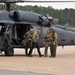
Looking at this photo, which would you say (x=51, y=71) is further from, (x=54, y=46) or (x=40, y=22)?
(x=40, y=22)

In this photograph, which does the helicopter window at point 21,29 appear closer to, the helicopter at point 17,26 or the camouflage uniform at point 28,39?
the helicopter at point 17,26

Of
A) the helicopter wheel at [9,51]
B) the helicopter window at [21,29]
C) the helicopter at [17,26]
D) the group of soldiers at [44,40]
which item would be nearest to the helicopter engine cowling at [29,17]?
the helicopter at [17,26]

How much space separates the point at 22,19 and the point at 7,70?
751 centimetres

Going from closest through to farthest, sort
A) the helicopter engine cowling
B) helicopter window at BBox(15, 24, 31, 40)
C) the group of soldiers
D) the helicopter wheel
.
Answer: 1. the group of soldiers
2. the helicopter wheel
3. the helicopter engine cowling
4. helicopter window at BBox(15, 24, 31, 40)

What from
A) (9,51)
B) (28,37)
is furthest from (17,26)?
(9,51)

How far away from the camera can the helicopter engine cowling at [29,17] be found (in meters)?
20.0

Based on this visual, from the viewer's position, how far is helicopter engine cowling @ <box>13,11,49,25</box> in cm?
2002

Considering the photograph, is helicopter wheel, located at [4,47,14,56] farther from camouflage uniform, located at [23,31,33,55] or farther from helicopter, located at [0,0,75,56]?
camouflage uniform, located at [23,31,33,55]

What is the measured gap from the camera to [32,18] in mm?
20484

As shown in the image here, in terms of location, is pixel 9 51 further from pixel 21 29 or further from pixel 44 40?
pixel 44 40

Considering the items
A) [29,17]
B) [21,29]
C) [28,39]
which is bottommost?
[28,39]

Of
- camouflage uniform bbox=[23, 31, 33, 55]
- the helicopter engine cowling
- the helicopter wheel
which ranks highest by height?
the helicopter engine cowling

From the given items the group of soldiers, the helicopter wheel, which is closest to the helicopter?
the helicopter wheel

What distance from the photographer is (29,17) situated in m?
20.4
